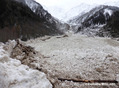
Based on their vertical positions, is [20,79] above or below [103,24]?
below

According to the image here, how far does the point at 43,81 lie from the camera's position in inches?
125

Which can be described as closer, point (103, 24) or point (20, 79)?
point (20, 79)

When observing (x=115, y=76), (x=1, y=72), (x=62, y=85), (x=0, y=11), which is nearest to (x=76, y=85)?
(x=62, y=85)

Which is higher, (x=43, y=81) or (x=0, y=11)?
(x=0, y=11)

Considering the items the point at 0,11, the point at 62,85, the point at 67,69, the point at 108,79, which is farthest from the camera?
the point at 0,11

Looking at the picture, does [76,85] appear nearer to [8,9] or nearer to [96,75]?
[96,75]

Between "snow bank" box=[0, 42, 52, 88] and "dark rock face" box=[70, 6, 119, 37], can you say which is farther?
"dark rock face" box=[70, 6, 119, 37]

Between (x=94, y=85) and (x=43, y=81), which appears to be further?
(x=94, y=85)

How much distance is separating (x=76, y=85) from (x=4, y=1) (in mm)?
26932

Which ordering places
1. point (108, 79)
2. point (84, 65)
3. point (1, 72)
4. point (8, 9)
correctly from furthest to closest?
point (8, 9)
point (84, 65)
point (108, 79)
point (1, 72)

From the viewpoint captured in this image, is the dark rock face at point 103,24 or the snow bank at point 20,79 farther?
the dark rock face at point 103,24

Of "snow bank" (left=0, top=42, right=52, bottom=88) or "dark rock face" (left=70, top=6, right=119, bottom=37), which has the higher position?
"dark rock face" (left=70, top=6, right=119, bottom=37)

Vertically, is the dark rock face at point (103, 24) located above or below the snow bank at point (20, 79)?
above

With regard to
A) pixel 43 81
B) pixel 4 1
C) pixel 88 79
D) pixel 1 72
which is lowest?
pixel 88 79
